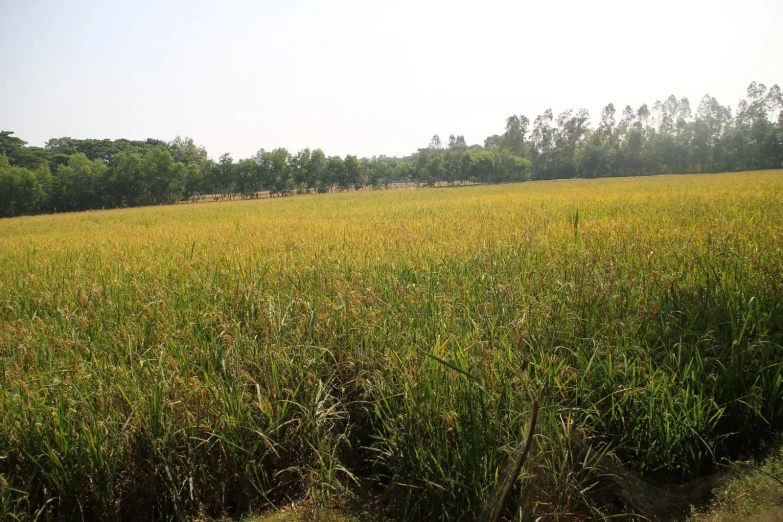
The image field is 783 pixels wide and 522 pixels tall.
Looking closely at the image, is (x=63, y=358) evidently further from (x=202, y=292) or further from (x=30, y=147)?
(x=30, y=147)

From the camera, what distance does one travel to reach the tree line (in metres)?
52.8

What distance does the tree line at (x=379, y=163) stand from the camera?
2079 inches

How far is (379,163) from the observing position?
82.4 m

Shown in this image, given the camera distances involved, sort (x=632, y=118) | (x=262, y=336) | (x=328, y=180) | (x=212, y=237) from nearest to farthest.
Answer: (x=262, y=336)
(x=212, y=237)
(x=328, y=180)
(x=632, y=118)

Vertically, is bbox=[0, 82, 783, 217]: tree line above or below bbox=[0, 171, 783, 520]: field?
above

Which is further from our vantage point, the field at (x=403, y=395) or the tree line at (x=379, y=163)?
the tree line at (x=379, y=163)

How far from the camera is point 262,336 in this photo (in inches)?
146

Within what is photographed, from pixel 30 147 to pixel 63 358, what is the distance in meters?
99.1

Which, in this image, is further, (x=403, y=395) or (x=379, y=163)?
(x=379, y=163)

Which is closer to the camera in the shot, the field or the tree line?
the field

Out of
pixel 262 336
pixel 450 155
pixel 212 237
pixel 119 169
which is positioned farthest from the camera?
pixel 450 155

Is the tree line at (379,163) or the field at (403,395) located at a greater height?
the tree line at (379,163)

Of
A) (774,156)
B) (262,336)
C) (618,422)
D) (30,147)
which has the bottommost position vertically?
(618,422)

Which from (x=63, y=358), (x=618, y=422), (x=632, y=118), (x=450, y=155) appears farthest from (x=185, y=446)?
(x=632, y=118)
